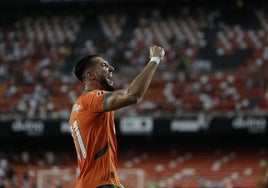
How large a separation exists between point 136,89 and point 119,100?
192 mm

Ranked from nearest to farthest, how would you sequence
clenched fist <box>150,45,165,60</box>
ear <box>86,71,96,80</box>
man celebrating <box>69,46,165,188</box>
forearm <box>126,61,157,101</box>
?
forearm <box>126,61,157,101</box> → clenched fist <box>150,45,165,60</box> → man celebrating <box>69,46,165,188</box> → ear <box>86,71,96,80</box>

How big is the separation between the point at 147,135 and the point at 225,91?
10.3 feet

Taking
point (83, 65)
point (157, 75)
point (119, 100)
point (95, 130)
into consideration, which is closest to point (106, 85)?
point (83, 65)

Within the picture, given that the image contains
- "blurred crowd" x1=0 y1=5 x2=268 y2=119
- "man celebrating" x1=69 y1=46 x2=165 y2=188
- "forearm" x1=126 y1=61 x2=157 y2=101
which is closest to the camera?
"forearm" x1=126 y1=61 x2=157 y2=101

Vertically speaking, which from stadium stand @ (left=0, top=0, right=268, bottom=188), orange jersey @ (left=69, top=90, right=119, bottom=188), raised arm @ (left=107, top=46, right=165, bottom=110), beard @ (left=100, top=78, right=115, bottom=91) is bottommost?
orange jersey @ (left=69, top=90, right=119, bottom=188)

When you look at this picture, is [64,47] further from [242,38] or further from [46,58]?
[242,38]

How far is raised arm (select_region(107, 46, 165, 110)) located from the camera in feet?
17.1

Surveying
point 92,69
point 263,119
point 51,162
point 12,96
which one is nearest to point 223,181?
point 263,119

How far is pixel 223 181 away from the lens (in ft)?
73.7

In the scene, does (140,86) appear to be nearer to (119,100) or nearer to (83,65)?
(119,100)

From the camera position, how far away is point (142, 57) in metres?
26.1

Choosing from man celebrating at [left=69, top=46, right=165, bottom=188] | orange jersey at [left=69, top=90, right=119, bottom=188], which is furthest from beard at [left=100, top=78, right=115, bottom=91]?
orange jersey at [left=69, top=90, right=119, bottom=188]

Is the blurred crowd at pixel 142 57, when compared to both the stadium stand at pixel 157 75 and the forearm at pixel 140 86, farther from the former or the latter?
the forearm at pixel 140 86

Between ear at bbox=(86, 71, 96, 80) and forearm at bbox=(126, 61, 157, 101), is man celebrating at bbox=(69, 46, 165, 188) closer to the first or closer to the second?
ear at bbox=(86, 71, 96, 80)
